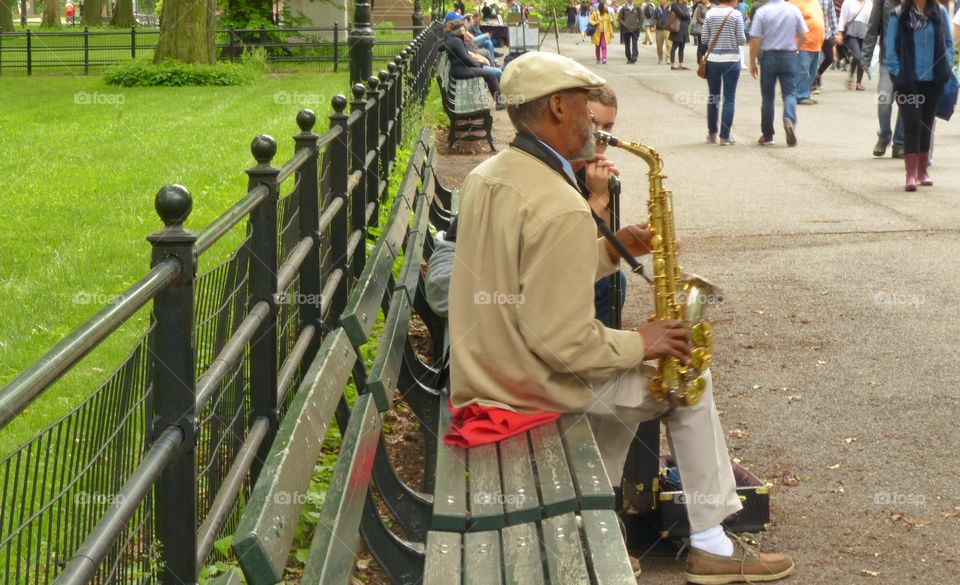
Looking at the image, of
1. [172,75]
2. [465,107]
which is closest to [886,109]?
[465,107]

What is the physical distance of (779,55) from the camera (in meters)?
17.0

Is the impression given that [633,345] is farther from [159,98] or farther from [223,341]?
[159,98]

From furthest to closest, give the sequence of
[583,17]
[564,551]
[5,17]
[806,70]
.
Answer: [583,17]
[5,17]
[806,70]
[564,551]

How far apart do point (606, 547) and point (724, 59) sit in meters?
14.2

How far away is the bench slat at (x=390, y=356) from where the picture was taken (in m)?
4.18

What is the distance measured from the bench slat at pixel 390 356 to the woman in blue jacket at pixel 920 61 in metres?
8.49

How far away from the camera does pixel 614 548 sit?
367cm

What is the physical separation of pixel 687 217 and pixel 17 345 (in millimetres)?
6367

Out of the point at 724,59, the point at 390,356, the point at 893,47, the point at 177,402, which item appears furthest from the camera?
the point at 724,59

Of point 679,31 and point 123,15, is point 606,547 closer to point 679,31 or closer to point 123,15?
point 679,31

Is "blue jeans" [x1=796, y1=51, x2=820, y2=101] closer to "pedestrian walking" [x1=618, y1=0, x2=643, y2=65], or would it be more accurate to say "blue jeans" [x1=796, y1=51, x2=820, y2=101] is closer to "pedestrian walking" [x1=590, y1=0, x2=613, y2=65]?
"pedestrian walking" [x1=618, y1=0, x2=643, y2=65]

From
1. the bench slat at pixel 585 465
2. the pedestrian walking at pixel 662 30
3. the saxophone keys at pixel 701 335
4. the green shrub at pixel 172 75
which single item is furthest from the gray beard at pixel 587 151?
the pedestrian walking at pixel 662 30

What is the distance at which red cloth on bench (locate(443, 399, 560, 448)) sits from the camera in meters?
4.43

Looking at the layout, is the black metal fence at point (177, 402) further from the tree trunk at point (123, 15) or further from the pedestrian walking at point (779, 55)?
the tree trunk at point (123, 15)
